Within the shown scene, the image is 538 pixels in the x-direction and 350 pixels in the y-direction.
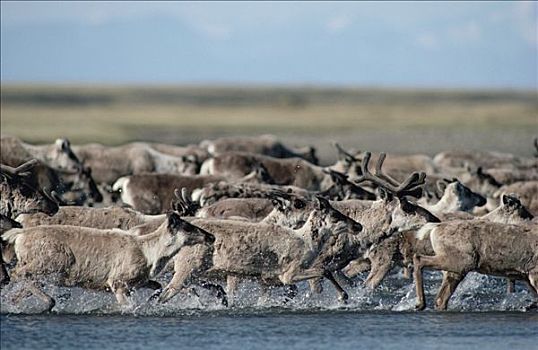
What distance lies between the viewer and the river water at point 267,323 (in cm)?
1020

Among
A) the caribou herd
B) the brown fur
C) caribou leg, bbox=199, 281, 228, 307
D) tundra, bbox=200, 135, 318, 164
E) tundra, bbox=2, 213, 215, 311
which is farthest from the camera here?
tundra, bbox=200, 135, 318, 164

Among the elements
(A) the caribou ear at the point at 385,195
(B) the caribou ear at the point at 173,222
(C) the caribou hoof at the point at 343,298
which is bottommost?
(C) the caribou hoof at the point at 343,298

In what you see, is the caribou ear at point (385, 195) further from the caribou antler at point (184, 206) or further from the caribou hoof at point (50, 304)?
the caribou hoof at point (50, 304)

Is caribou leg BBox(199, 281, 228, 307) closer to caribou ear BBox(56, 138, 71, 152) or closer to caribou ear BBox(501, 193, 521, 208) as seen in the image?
caribou ear BBox(501, 193, 521, 208)

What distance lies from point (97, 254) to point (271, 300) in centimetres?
176

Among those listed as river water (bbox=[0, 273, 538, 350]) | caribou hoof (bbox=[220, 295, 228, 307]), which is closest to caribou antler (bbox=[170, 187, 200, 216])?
river water (bbox=[0, 273, 538, 350])

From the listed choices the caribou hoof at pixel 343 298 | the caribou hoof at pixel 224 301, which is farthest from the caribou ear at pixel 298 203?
the caribou hoof at pixel 224 301

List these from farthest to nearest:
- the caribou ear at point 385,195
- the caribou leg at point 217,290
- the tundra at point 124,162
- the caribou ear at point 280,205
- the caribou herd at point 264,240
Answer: the tundra at point 124,162, the caribou ear at point 385,195, the caribou ear at point 280,205, the caribou leg at point 217,290, the caribou herd at point 264,240

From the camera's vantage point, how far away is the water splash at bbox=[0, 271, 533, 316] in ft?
37.2

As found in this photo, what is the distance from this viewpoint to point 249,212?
14117mm

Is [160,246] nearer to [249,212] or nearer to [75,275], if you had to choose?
[75,275]

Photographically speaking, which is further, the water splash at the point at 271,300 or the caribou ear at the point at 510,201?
the caribou ear at the point at 510,201

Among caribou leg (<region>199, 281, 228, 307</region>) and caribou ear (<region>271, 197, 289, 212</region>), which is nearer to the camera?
A: caribou leg (<region>199, 281, 228, 307</region>)

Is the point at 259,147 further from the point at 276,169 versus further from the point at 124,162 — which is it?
the point at 276,169
